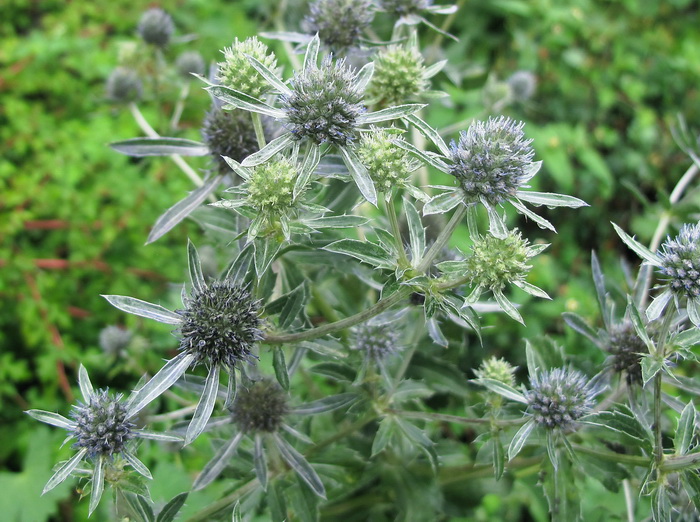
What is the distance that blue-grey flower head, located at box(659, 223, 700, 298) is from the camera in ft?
3.56

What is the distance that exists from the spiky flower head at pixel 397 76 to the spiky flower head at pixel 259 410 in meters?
0.69

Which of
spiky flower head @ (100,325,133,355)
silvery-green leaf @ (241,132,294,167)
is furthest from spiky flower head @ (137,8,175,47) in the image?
silvery-green leaf @ (241,132,294,167)

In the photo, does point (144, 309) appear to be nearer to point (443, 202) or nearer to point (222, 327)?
point (222, 327)

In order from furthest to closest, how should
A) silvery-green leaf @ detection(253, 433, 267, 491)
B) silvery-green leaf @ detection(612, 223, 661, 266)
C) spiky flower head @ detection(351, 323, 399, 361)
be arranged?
spiky flower head @ detection(351, 323, 399, 361), silvery-green leaf @ detection(253, 433, 267, 491), silvery-green leaf @ detection(612, 223, 661, 266)

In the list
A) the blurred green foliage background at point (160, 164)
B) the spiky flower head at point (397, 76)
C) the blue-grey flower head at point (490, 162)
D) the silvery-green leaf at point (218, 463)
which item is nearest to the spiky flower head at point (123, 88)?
the blurred green foliage background at point (160, 164)

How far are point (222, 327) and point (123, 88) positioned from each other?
129cm

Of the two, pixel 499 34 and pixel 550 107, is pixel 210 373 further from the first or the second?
pixel 499 34

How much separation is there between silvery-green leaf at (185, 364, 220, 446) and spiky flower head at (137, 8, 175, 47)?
1.39m

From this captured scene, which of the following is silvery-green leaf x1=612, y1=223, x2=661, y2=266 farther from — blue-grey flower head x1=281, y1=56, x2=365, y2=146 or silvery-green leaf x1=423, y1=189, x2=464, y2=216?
blue-grey flower head x1=281, y1=56, x2=365, y2=146

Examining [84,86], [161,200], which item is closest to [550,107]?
[161,200]

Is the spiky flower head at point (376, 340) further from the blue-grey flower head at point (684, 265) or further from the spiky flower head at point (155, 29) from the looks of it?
the spiky flower head at point (155, 29)

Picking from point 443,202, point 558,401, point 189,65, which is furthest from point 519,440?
point 189,65

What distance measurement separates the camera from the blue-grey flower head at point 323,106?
1.04 m

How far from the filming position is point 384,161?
3.37 ft
